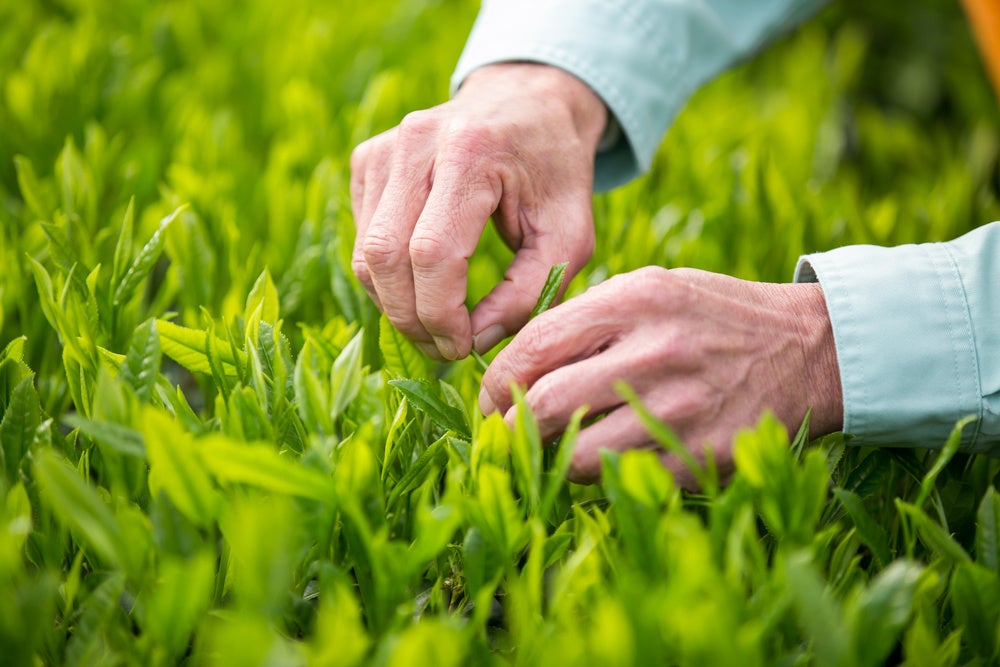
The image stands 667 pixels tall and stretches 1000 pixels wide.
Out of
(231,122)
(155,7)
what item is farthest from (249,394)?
(155,7)

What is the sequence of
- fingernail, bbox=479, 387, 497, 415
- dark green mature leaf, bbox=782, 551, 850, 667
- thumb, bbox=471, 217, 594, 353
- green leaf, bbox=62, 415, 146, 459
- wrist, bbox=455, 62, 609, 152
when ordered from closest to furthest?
dark green mature leaf, bbox=782, 551, 850, 667 → green leaf, bbox=62, 415, 146, 459 → fingernail, bbox=479, 387, 497, 415 → thumb, bbox=471, 217, 594, 353 → wrist, bbox=455, 62, 609, 152

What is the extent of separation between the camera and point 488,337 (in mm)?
1151

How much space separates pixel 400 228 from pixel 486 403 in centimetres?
24

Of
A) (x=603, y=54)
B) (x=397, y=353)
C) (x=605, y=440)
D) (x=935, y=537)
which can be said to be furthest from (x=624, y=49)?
(x=935, y=537)

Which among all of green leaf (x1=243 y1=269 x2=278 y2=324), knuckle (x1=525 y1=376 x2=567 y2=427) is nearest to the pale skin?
knuckle (x1=525 y1=376 x2=567 y2=427)

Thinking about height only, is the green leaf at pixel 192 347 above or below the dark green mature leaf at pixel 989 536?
above

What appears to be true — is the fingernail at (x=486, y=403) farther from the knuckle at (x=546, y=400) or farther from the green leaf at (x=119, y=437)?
the green leaf at (x=119, y=437)

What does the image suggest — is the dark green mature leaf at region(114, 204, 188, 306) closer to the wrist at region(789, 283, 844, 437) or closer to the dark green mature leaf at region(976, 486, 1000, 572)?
the wrist at region(789, 283, 844, 437)

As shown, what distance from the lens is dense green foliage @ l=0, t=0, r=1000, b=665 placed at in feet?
2.36

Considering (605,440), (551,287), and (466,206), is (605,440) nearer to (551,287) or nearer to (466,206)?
(551,287)

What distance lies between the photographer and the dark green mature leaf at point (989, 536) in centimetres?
86

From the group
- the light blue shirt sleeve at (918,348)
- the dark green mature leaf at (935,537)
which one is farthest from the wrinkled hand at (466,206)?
the dark green mature leaf at (935,537)

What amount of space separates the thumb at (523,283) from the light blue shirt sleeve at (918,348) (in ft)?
1.06

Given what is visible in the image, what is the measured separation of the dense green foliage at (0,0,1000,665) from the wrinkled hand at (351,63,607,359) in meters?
0.08
